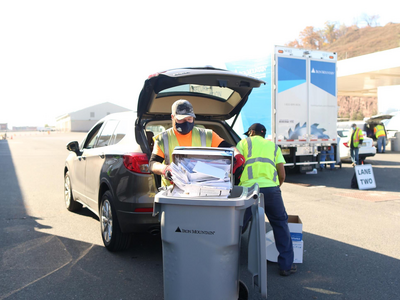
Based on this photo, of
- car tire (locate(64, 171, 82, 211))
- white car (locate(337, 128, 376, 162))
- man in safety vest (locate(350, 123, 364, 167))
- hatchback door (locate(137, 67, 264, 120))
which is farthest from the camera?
white car (locate(337, 128, 376, 162))

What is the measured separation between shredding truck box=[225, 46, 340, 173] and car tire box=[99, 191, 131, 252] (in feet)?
22.5

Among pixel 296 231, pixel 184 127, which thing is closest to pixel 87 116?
pixel 296 231

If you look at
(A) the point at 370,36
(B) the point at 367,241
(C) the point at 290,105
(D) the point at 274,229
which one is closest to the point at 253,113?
(C) the point at 290,105

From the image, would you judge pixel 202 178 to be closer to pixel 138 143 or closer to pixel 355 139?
pixel 138 143

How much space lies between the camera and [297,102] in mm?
11008

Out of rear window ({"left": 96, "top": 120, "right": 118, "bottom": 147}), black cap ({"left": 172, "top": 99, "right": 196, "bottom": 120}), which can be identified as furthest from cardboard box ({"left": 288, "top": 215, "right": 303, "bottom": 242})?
rear window ({"left": 96, "top": 120, "right": 118, "bottom": 147})

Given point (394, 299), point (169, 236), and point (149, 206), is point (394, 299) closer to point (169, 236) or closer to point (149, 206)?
point (169, 236)

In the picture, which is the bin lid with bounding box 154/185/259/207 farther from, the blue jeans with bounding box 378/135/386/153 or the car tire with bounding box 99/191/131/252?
the blue jeans with bounding box 378/135/386/153

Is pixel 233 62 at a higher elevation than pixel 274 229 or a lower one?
higher

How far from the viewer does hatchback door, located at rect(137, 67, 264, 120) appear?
399 cm

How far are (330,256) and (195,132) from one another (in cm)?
247

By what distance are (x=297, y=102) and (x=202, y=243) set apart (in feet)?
29.4

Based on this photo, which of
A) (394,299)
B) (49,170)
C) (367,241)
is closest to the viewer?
(394,299)

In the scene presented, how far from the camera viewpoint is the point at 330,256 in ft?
15.5
